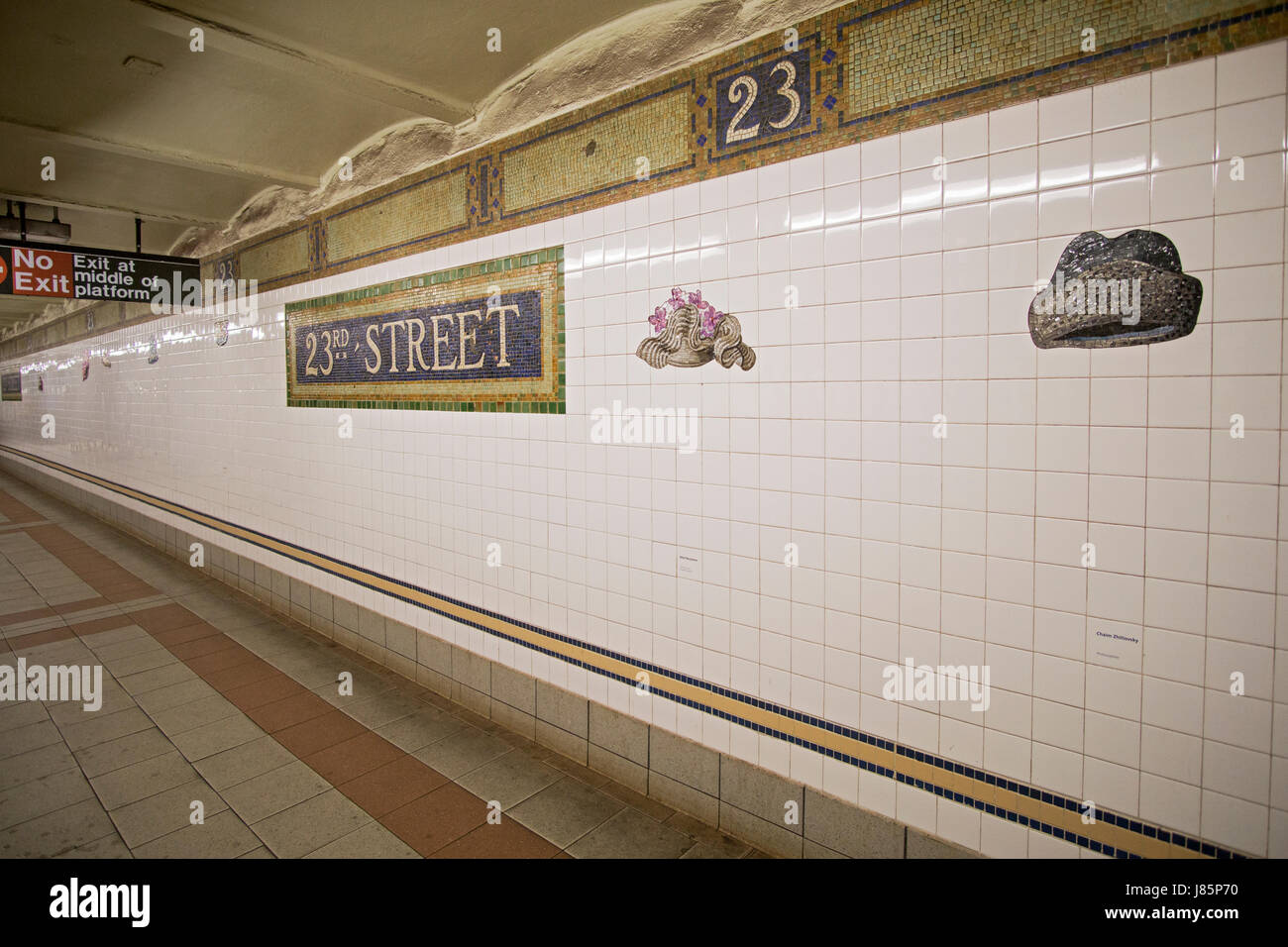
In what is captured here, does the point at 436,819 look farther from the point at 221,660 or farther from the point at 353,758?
the point at 221,660

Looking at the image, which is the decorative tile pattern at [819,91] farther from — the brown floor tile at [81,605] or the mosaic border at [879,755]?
the brown floor tile at [81,605]

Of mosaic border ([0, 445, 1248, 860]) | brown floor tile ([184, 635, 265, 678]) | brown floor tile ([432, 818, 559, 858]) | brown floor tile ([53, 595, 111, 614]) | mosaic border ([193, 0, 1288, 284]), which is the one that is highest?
mosaic border ([193, 0, 1288, 284])

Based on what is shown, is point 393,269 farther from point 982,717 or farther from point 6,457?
point 6,457

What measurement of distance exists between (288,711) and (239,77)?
365cm

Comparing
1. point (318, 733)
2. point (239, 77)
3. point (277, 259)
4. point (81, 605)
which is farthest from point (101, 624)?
point (239, 77)

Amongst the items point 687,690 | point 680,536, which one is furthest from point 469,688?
point 680,536

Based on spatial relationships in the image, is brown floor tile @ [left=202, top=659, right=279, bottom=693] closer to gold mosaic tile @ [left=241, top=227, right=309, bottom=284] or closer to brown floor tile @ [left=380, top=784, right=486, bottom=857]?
brown floor tile @ [left=380, top=784, right=486, bottom=857]

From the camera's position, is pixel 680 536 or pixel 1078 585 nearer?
pixel 1078 585

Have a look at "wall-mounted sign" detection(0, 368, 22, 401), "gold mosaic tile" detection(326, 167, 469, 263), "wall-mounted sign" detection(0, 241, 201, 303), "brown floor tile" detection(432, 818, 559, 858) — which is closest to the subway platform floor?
"brown floor tile" detection(432, 818, 559, 858)

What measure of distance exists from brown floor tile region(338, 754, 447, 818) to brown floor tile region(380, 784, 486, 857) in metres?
0.06

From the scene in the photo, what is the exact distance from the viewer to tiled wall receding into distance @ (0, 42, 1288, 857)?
1.83m

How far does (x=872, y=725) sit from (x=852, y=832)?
444 mm

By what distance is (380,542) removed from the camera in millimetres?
4836

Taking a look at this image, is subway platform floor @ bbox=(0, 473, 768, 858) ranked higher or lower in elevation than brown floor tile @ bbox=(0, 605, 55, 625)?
lower
